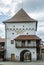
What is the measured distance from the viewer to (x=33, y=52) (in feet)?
210

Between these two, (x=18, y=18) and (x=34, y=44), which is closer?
(x=34, y=44)

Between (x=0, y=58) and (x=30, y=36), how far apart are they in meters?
9.53

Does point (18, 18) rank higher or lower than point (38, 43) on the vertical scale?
higher

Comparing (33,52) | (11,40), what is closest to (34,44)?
(33,52)

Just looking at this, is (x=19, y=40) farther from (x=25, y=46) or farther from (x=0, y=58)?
(x=0, y=58)

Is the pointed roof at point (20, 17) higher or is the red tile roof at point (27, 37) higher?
the pointed roof at point (20, 17)

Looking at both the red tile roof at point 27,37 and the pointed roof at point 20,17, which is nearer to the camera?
the red tile roof at point 27,37

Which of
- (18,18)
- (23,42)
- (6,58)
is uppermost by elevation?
(18,18)

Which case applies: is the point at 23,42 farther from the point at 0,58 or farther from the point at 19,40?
the point at 0,58

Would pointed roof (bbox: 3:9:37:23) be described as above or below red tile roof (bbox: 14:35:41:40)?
above

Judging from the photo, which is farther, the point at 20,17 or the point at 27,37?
the point at 20,17

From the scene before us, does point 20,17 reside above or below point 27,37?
above

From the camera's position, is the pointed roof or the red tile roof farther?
the pointed roof

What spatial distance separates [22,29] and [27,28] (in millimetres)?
1331
